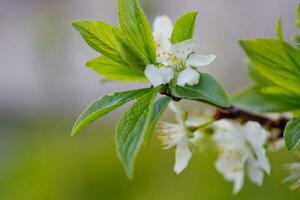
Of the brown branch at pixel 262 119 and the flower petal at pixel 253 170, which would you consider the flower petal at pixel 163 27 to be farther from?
the flower petal at pixel 253 170

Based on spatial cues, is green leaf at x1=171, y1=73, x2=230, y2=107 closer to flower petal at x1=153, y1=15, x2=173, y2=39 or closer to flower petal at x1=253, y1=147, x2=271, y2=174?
flower petal at x1=153, y1=15, x2=173, y2=39

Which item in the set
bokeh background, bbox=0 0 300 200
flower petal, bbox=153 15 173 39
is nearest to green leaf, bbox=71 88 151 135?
flower petal, bbox=153 15 173 39

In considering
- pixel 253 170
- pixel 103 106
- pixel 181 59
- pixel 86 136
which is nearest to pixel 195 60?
pixel 181 59

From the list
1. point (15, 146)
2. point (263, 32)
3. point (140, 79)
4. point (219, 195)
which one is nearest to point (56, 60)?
point (15, 146)

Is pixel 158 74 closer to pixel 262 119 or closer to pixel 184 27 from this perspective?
pixel 184 27

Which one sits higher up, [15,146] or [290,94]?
[290,94]

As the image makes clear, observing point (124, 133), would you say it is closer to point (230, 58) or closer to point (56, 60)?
point (56, 60)
